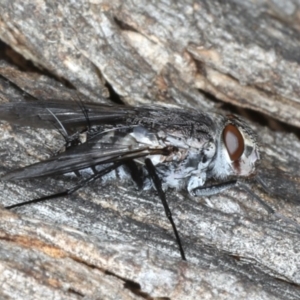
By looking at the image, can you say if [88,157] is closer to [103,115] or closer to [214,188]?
[103,115]

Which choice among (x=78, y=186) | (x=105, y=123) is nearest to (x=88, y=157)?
(x=78, y=186)

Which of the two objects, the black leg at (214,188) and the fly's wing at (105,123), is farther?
the black leg at (214,188)

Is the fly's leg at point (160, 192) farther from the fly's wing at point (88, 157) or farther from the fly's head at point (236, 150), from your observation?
the fly's head at point (236, 150)

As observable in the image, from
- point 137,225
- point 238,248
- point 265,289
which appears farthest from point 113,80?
point 265,289

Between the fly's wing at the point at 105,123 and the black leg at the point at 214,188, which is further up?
the fly's wing at the point at 105,123

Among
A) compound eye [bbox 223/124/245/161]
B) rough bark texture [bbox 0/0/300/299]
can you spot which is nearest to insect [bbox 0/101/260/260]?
compound eye [bbox 223/124/245/161]

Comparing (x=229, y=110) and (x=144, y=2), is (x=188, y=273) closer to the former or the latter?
(x=229, y=110)

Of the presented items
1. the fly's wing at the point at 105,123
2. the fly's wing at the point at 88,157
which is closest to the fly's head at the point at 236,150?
the fly's wing at the point at 105,123
